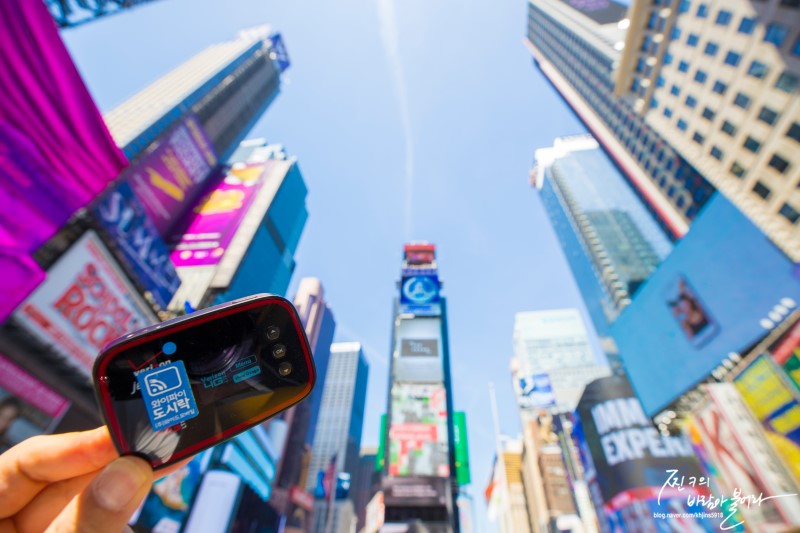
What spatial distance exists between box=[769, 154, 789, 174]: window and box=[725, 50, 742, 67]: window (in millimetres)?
8999

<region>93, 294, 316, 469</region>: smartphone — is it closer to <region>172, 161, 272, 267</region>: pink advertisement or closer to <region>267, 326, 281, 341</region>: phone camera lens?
<region>267, 326, 281, 341</region>: phone camera lens

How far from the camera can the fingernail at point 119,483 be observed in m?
1.35

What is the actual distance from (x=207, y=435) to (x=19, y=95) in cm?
1599

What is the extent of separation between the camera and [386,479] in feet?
72.7

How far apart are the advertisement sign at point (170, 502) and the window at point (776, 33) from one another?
46.3m

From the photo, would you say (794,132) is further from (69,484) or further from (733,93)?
(69,484)

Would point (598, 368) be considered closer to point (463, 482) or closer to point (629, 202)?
point (629, 202)

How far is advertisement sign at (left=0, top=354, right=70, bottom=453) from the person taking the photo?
10.6 metres

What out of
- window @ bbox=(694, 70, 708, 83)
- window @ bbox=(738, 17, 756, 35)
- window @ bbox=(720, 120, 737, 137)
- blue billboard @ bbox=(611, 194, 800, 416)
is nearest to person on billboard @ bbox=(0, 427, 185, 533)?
blue billboard @ bbox=(611, 194, 800, 416)

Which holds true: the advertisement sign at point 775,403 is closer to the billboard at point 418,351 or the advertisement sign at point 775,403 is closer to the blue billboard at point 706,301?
the blue billboard at point 706,301

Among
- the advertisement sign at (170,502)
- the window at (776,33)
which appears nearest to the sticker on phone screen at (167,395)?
the advertisement sign at (170,502)

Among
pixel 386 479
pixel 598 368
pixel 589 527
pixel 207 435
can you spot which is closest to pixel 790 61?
pixel 207 435

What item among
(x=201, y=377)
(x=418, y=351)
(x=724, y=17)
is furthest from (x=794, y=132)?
(x=201, y=377)

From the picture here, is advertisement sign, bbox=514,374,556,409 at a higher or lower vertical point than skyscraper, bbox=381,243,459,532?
lower
